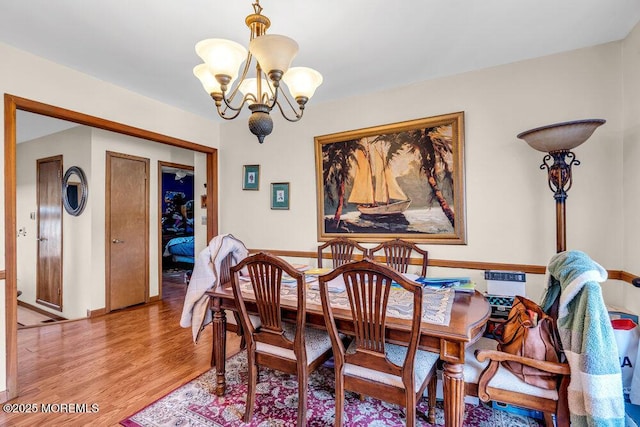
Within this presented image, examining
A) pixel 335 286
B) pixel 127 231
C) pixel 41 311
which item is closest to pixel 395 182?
pixel 335 286

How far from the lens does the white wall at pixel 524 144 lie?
214 centimetres

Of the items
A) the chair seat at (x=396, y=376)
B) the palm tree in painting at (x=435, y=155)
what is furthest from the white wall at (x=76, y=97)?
the chair seat at (x=396, y=376)

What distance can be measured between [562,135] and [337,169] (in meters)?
1.84

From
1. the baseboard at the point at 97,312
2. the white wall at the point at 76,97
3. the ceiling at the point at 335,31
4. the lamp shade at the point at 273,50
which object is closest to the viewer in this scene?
the lamp shade at the point at 273,50

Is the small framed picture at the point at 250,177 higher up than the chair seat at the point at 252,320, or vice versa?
the small framed picture at the point at 250,177

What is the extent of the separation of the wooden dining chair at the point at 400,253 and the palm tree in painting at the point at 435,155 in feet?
1.26

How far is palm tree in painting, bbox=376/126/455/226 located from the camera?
2.62m

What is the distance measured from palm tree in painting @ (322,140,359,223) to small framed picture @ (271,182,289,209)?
0.51m

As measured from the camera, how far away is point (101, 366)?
8.30 ft

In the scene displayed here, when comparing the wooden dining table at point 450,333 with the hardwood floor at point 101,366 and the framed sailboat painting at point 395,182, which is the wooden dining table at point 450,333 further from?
the hardwood floor at point 101,366

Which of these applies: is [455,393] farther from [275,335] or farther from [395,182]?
[395,182]

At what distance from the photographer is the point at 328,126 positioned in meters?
3.23

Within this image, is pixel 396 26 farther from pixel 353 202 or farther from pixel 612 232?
pixel 612 232

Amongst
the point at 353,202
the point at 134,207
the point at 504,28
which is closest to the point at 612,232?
the point at 504,28
